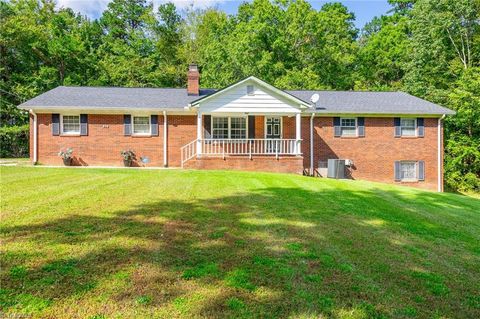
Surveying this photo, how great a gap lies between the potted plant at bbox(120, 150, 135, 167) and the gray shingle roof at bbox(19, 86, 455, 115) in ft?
7.63

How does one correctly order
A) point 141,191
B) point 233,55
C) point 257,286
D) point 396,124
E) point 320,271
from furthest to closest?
point 233,55, point 396,124, point 141,191, point 320,271, point 257,286

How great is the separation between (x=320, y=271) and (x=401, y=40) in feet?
113

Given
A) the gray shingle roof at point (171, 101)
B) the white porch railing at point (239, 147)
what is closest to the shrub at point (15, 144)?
the gray shingle roof at point (171, 101)

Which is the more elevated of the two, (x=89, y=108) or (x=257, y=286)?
(x=89, y=108)

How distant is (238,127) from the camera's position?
17.7m

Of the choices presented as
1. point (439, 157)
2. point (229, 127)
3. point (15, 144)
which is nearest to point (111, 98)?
point (229, 127)

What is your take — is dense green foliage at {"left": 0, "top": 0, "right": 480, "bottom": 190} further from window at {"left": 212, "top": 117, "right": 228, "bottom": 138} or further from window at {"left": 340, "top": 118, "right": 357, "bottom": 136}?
window at {"left": 212, "top": 117, "right": 228, "bottom": 138}

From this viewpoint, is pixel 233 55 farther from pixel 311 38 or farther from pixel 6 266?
pixel 6 266

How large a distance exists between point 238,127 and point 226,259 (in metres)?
14.3

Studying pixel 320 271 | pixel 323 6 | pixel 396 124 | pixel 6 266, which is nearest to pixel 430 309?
pixel 320 271

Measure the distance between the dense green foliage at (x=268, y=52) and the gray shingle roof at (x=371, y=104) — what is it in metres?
5.15

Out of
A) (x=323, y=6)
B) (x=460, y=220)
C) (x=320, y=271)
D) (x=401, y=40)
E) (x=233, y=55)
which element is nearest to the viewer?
(x=320, y=271)

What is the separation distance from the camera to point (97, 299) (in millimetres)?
2781

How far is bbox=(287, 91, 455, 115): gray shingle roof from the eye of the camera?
17217 mm
